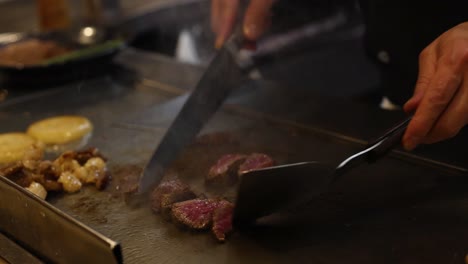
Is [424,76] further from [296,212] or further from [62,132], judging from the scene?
[62,132]

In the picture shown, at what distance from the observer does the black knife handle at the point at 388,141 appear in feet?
5.21

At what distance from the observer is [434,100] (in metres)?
1.51

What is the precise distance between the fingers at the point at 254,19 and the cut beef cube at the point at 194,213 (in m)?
0.81

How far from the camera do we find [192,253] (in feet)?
4.97

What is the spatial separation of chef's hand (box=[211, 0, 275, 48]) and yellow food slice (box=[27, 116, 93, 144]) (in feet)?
2.05

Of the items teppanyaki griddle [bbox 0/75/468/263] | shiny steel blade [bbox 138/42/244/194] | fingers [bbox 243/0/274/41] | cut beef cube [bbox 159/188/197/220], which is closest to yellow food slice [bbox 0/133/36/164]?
teppanyaki griddle [bbox 0/75/468/263]

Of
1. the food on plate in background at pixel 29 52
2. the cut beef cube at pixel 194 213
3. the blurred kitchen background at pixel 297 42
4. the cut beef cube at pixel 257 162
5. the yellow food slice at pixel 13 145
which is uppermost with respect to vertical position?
the food on plate in background at pixel 29 52

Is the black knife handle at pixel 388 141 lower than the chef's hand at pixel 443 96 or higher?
lower

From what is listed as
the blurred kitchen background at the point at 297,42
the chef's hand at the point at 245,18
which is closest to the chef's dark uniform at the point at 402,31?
the chef's hand at the point at 245,18

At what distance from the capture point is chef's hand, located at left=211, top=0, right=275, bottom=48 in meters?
2.24

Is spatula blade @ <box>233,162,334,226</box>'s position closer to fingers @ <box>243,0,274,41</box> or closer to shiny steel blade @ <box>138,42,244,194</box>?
shiny steel blade @ <box>138,42,244,194</box>

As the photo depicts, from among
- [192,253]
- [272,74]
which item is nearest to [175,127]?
[192,253]

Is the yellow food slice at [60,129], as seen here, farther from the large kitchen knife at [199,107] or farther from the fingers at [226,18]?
the fingers at [226,18]

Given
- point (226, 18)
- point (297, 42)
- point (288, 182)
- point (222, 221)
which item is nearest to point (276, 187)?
point (288, 182)
